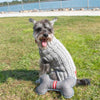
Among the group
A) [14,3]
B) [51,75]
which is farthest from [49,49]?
[14,3]

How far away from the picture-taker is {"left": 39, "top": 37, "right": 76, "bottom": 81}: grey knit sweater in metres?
3.12

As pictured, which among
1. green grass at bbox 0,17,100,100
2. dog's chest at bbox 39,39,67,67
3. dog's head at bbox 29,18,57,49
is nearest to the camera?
dog's head at bbox 29,18,57,49

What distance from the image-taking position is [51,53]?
315cm

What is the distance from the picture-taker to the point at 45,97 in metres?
3.26

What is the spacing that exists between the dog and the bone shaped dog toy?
105 millimetres

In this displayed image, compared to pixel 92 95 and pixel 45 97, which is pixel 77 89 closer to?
pixel 92 95

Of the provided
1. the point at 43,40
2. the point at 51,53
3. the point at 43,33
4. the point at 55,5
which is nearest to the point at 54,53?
the point at 51,53

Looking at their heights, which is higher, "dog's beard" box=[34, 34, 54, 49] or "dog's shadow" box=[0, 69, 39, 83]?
"dog's beard" box=[34, 34, 54, 49]

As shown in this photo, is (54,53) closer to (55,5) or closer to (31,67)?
(31,67)

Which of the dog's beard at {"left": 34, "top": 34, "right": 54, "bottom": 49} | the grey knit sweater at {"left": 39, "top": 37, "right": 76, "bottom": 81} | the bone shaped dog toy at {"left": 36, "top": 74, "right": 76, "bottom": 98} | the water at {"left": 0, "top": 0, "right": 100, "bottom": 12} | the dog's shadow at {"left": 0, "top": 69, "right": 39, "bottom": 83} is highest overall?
the water at {"left": 0, "top": 0, "right": 100, "bottom": 12}

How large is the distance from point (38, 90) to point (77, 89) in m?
0.90

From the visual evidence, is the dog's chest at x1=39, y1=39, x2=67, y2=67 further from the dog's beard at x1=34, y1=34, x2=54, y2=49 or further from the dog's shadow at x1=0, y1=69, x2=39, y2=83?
the dog's shadow at x1=0, y1=69, x2=39, y2=83

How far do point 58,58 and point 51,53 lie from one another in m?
0.19

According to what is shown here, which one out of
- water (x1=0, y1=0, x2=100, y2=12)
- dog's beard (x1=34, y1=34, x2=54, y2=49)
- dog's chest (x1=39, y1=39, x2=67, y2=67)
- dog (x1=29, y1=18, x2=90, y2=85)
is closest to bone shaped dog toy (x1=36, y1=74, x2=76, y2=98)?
dog (x1=29, y1=18, x2=90, y2=85)
